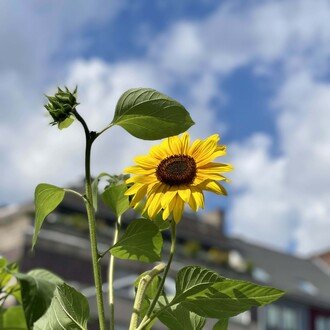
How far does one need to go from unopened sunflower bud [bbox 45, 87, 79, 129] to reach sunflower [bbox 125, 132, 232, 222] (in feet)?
0.41

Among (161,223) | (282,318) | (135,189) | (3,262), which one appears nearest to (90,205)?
(135,189)

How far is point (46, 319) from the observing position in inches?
34.2

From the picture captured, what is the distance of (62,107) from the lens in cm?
75

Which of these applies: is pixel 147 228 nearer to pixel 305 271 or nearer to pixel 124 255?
pixel 124 255

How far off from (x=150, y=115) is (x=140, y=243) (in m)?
0.16

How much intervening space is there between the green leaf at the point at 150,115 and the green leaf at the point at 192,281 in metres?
0.16

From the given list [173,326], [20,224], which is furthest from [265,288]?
[20,224]

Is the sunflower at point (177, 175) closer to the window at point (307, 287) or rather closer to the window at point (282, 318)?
the window at point (282, 318)

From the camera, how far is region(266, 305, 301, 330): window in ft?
82.9

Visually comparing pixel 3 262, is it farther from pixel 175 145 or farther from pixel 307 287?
pixel 307 287

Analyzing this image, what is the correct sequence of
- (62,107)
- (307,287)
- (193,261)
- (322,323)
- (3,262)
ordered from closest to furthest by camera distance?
(62,107) → (3,262) → (193,261) → (322,323) → (307,287)

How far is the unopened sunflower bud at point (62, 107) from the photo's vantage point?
2.45ft

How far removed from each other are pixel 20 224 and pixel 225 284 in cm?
2195

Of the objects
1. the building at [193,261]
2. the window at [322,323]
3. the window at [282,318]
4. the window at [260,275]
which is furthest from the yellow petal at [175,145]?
the window at [322,323]
